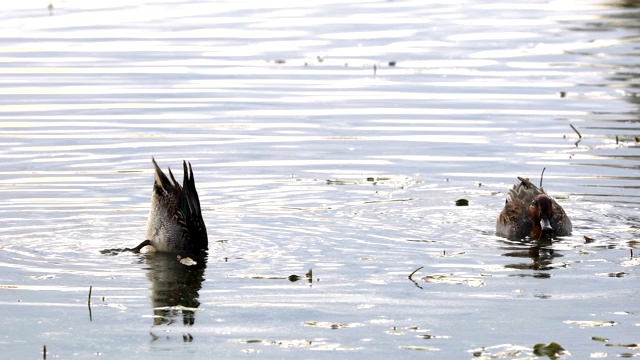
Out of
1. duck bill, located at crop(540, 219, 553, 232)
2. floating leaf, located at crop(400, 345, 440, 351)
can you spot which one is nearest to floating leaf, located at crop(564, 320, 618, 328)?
floating leaf, located at crop(400, 345, 440, 351)

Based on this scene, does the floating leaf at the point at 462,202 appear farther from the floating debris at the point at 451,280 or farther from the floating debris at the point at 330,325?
the floating debris at the point at 330,325

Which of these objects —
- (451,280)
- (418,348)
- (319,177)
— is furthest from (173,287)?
(319,177)

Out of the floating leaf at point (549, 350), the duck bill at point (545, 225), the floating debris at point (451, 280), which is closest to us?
the floating leaf at point (549, 350)

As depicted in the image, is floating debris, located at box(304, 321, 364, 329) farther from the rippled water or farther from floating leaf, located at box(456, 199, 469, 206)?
floating leaf, located at box(456, 199, 469, 206)

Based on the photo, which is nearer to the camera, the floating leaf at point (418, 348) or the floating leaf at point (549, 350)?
the floating leaf at point (549, 350)

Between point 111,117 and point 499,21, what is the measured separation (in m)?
11.4

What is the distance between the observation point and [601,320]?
1031 cm

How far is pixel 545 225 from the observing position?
13.2 m

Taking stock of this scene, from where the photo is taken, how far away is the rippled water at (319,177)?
33.7 feet

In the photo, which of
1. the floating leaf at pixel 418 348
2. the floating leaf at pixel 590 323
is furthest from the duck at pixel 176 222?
the floating leaf at pixel 590 323

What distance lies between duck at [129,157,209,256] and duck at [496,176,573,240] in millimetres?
2745

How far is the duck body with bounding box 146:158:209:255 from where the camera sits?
41.3 feet

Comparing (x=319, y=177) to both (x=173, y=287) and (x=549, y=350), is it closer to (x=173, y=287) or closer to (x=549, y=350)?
(x=173, y=287)

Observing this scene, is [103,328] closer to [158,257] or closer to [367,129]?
[158,257]
